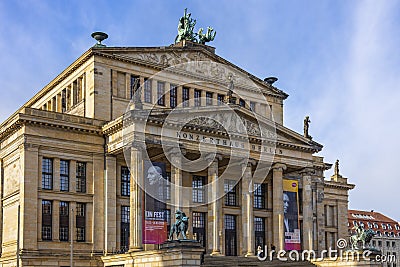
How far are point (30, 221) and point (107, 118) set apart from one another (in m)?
11.0

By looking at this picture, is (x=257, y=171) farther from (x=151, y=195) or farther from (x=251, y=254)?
(x=151, y=195)

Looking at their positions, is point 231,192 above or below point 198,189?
below

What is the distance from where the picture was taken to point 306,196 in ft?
200

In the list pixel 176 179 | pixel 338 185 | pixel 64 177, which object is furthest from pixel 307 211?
pixel 64 177

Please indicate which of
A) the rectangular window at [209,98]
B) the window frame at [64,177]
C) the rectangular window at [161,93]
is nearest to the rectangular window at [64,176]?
the window frame at [64,177]

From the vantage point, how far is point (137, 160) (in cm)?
5003

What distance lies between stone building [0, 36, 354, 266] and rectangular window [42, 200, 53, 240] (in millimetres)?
78

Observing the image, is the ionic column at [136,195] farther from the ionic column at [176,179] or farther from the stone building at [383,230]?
the stone building at [383,230]

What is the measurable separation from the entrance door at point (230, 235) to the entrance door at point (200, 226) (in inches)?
89.7

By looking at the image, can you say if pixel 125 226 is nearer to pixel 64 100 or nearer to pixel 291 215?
pixel 64 100

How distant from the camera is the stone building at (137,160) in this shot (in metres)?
50.1

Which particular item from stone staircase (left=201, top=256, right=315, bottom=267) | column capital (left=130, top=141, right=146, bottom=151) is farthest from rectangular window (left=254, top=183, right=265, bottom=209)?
column capital (left=130, top=141, right=146, bottom=151)

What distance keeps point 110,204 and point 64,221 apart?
3837 mm

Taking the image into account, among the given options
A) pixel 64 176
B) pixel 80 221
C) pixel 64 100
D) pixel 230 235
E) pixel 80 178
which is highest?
pixel 64 100
